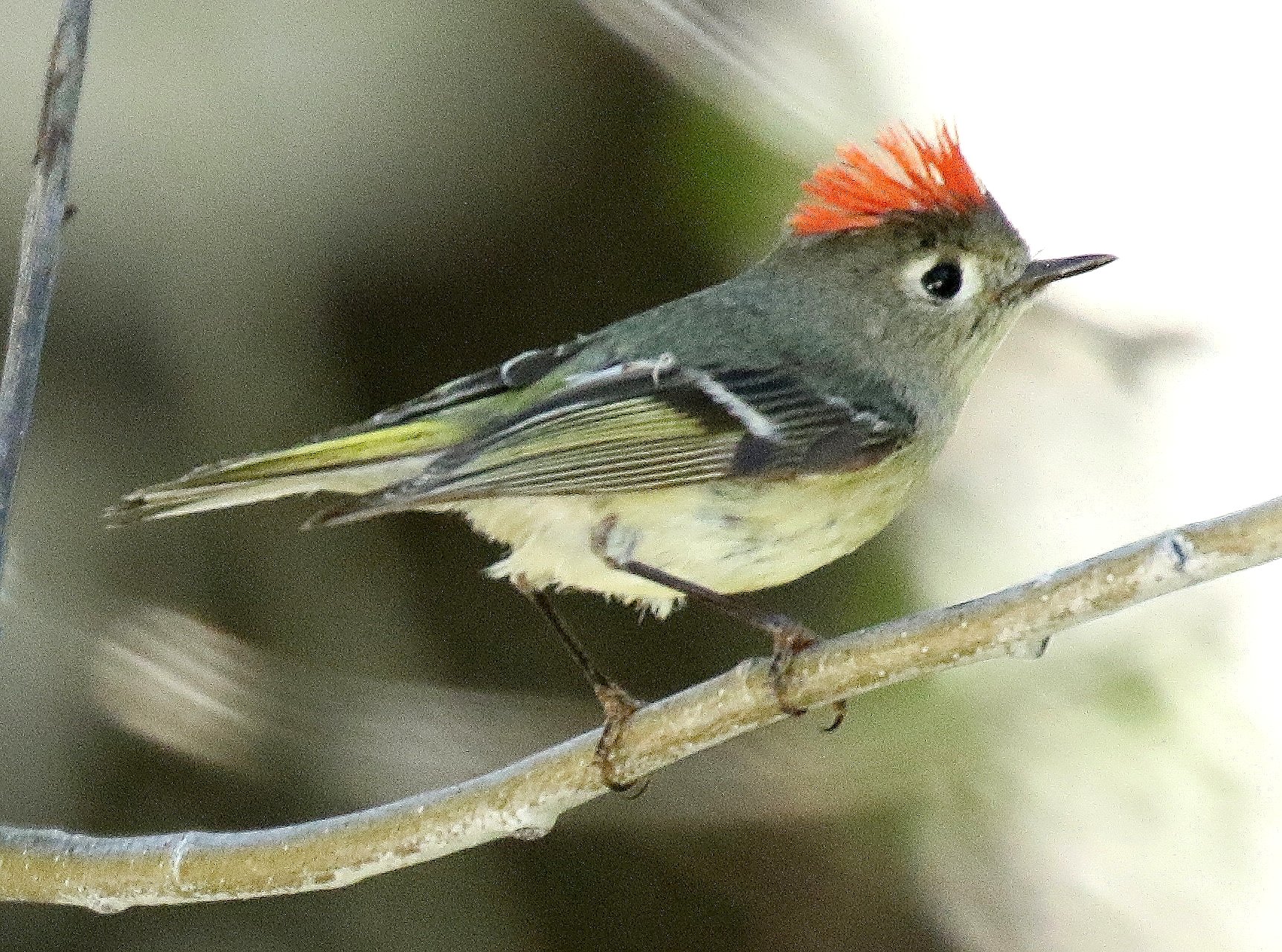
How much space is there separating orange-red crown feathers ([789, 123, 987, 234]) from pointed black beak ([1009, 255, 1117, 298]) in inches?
Result: 3.8

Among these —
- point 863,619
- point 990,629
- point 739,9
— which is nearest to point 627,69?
point 739,9

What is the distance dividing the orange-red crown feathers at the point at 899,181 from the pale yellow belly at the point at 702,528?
0.33 m

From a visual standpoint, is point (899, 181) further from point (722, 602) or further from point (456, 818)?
point (456, 818)

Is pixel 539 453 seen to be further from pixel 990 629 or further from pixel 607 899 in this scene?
pixel 607 899

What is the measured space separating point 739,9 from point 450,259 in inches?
21.8

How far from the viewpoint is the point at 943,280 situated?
6.53 ft

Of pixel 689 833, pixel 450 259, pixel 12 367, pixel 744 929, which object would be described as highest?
pixel 12 367

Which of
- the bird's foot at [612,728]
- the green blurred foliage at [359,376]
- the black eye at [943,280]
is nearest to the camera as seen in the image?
the bird's foot at [612,728]

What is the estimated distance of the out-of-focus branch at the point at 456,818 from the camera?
1.29 m

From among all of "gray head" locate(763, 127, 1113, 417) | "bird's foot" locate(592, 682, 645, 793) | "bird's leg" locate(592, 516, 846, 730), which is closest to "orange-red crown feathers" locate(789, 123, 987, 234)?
"gray head" locate(763, 127, 1113, 417)

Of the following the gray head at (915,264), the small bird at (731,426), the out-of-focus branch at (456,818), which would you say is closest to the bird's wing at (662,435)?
the small bird at (731,426)

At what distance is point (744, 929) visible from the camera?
246 cm

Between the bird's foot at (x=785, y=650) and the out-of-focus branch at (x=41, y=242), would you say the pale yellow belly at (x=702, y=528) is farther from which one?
the out-of-focus branch at (x=41, y=242)

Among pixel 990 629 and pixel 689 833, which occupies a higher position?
pixel 990 629
